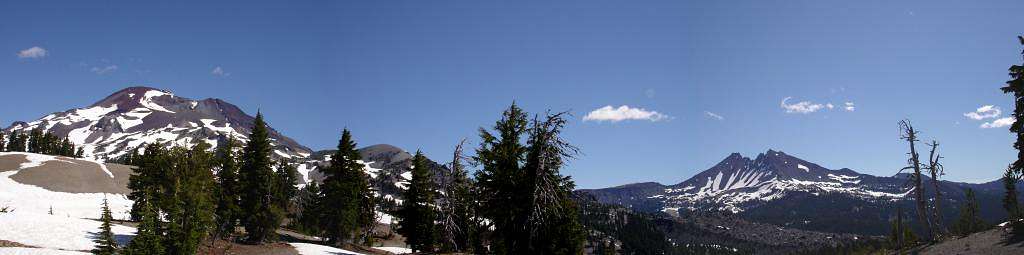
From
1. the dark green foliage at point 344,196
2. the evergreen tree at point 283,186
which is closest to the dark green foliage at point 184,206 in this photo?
the evergreen tree at point 283,186

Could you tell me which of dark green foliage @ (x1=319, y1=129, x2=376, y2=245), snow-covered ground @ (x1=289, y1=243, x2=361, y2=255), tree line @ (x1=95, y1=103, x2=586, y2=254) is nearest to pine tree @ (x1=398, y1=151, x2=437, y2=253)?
tree line @ (x1=95, y1=103, x2=586, y2=254)

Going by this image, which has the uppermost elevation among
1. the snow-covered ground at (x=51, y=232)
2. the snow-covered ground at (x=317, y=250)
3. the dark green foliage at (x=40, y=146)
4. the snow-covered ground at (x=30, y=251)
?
the dark green foliage at (x=40, y=146)

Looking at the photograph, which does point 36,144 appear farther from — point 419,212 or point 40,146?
point 419,212

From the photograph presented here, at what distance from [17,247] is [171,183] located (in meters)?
13.9

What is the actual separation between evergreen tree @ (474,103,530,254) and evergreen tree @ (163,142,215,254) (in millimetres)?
20406

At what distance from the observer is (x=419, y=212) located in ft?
185

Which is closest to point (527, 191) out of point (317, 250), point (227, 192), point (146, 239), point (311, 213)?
point (146, 239)

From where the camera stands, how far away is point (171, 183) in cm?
5103

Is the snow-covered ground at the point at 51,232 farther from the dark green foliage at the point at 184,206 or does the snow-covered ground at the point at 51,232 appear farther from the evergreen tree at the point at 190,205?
the evergreen tree at the point at 190,205

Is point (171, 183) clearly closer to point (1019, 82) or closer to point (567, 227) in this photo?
point (567, 227)

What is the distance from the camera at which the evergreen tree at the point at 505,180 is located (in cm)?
2491

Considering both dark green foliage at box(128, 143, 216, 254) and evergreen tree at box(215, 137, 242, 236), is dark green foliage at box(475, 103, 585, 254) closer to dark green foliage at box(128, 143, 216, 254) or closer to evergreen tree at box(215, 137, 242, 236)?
dark green foliage at box(128, 143, 216, 254)

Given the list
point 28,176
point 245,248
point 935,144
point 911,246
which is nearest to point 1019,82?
point 935,144

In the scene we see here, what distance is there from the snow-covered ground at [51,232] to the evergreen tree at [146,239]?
10.4 metres
